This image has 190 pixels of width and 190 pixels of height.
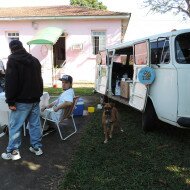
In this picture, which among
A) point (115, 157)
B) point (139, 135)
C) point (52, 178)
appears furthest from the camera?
point (139, 135)

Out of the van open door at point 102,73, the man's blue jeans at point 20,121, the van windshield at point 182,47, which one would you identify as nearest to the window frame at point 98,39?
the van open door at point 102,73

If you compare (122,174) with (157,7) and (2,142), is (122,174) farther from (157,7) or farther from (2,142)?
(157,7)

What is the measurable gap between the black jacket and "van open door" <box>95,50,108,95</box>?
457cm

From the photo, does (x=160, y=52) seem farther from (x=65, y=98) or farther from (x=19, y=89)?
(x=19, y=89)

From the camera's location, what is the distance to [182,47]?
5.49 m

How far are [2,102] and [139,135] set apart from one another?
2.98m

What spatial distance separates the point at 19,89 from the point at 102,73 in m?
5.35

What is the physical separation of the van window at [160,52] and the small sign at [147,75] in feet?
0.97

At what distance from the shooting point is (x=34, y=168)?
4.62m

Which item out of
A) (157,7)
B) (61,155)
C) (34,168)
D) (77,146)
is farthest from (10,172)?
(157,7)

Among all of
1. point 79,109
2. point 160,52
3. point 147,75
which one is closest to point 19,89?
point 147,75

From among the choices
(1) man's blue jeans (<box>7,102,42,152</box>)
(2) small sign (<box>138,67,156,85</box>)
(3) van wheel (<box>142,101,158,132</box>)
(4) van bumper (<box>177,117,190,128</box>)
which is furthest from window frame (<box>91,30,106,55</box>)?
(1) man's blue jeans (<box>7,102,42,152</box>)

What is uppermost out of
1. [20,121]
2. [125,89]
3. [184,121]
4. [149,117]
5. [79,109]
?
[125,89]

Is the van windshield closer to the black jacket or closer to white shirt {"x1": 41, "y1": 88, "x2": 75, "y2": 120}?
white shirt {"x1": 41, "y1": 88, "x2": 75, "y2": 120}
